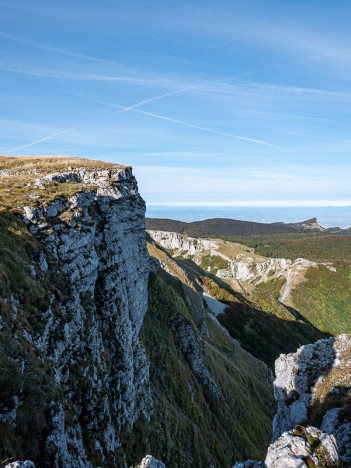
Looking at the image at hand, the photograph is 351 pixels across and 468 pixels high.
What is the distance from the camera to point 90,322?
25.6 meters

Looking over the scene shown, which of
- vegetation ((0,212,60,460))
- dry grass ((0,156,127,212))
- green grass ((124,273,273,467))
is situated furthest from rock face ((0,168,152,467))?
green grass ((124,273,273,467))

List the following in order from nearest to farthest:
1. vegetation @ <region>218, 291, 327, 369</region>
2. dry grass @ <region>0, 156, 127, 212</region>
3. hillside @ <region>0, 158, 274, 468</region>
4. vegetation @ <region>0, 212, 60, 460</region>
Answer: vegetation @ <region>0, 212, 60, 460</region>, hillside @ <region>0, 158, 274, 468</region>, dry grass @ <region>0, 156, 127, 212</region>, vegetation @ <region>218, 291, 327, 369</region>

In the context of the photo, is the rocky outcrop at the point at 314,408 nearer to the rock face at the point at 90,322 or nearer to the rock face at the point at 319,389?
the rock face at the point at 319,389

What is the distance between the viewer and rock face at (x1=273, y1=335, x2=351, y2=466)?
22.2 metres

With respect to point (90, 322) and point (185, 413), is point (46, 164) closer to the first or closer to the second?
point (90, 322)

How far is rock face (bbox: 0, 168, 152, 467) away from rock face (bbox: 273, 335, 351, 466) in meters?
13.7

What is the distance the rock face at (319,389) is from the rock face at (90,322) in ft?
44.9

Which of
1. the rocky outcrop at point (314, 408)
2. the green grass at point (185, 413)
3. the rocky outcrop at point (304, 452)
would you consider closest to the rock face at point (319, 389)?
the rocky outcrop at point (314, 408)

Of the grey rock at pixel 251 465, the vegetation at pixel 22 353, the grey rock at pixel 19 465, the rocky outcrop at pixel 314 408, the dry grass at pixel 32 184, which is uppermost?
the dry grass at pixel 32 184

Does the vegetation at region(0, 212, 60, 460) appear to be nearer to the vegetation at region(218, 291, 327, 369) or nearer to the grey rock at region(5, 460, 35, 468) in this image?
the grey rock at region(5, 460, 35, 468)

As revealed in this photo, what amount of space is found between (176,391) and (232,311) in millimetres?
96315

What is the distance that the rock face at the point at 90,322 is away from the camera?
19484mm

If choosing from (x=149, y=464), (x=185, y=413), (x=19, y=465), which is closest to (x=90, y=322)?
(x=149, y=464)

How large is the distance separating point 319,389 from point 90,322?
1872 cm
